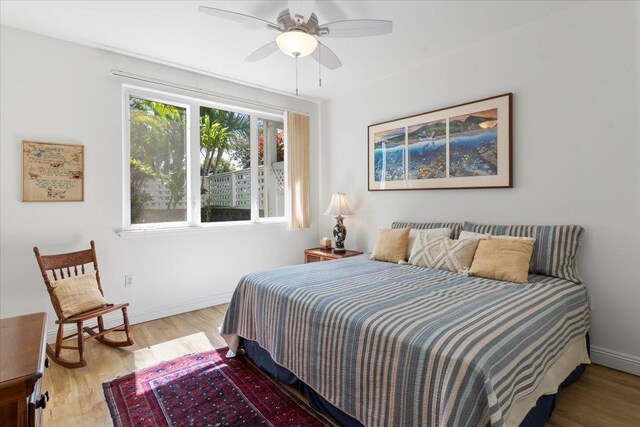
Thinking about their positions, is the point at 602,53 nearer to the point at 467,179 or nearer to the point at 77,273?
the point at 467,179

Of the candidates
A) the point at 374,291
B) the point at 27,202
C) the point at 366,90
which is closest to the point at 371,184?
the point at 366,90

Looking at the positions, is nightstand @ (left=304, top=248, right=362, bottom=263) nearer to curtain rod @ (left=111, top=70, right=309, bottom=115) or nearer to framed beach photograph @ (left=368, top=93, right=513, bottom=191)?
framed beach photograph @ (left=368, top=93, right=513, bottom=191)

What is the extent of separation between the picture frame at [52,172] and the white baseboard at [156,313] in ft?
3.59

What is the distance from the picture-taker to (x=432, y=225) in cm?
321

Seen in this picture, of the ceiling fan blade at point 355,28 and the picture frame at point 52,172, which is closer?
the ceiling fan blade at point 355,28

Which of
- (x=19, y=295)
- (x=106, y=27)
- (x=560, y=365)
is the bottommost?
(x=560, y=365)

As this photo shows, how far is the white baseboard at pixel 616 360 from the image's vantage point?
2.23 metres

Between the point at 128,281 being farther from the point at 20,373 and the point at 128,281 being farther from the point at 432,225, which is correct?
the point at 432,225

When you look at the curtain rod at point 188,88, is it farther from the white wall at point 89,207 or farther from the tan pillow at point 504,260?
the tan pillow at point 504,260

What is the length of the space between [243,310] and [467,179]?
2.28 metres

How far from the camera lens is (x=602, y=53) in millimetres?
2320

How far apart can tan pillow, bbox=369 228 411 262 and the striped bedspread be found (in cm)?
56

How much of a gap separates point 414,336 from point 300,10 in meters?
1.88

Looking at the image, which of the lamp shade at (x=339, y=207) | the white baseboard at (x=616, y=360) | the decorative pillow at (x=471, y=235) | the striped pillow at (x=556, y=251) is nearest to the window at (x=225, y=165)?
the lamp shade at (x=339, y=207)
